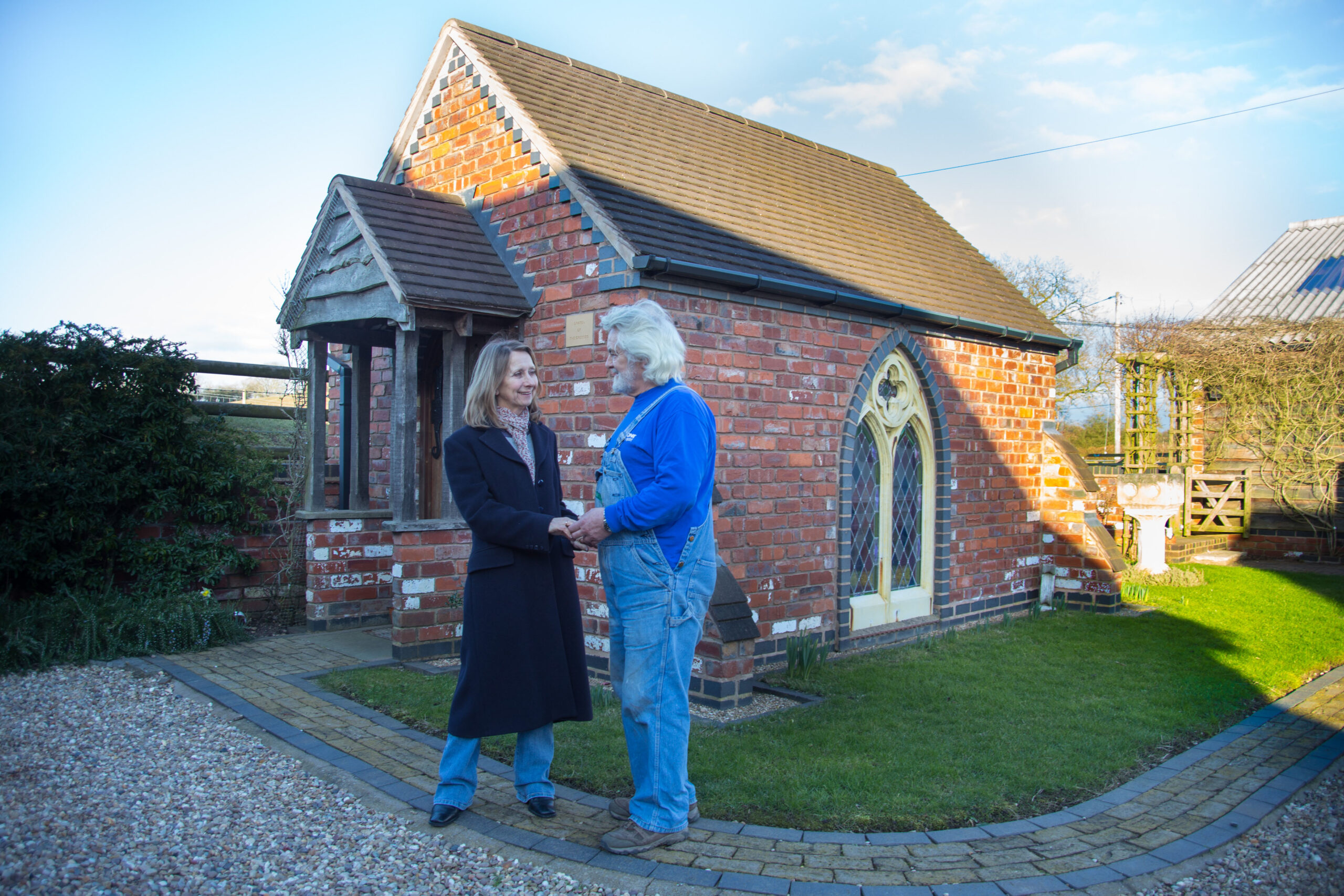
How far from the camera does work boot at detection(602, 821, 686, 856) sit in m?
3.43

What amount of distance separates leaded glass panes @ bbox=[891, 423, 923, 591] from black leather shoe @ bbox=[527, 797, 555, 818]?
5.19m

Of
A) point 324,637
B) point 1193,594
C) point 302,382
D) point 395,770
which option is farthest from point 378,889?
point 1193,594

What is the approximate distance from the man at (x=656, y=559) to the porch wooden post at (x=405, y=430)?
3756mm

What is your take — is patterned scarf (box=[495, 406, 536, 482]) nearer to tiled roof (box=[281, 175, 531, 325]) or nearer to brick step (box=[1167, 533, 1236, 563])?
tiled roof (box=[281, 175, 531, 325])

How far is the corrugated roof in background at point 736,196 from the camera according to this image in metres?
6.85

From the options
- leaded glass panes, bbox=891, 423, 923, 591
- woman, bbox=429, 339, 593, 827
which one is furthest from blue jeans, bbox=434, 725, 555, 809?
leaded glass panes, bbox=891, 423, 923, 591

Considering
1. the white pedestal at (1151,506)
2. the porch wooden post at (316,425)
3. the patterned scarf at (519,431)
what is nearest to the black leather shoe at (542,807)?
the patterned scarf at (519,431)

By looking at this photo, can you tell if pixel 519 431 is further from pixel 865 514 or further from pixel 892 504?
pixel 892 504

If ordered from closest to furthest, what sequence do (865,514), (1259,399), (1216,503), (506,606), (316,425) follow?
(506,606)
(316,425)
(865,514)
(1259,399)
(1216,503)

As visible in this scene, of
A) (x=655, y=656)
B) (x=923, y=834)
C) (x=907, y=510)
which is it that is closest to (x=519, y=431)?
(x=655, y=656)

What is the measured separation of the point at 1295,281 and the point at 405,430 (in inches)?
711

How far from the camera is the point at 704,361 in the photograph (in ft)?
20.3

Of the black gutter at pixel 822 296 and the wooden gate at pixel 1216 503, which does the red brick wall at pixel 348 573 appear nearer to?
the black gutter at pixel 822 296

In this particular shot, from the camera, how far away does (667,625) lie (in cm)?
348
